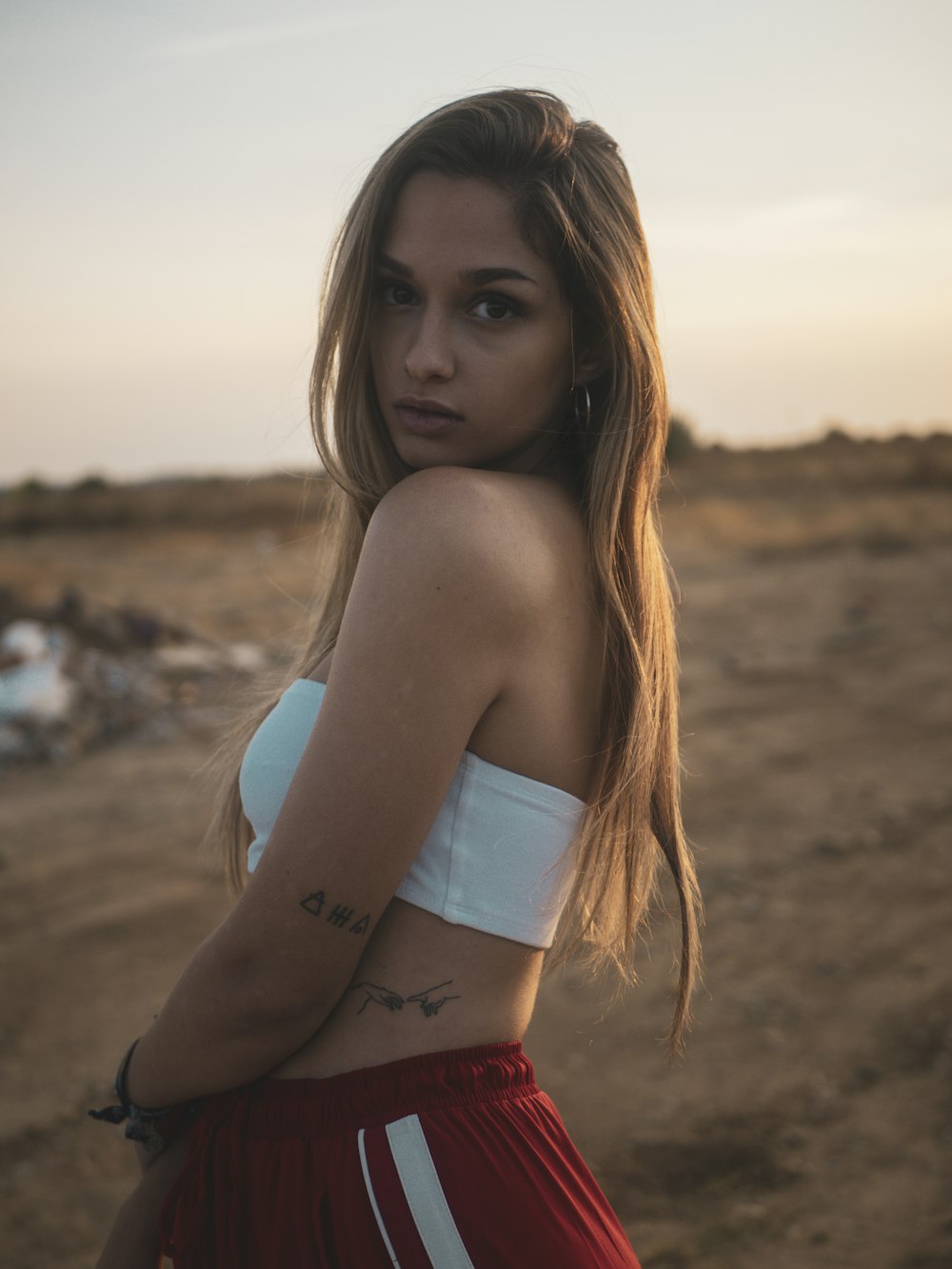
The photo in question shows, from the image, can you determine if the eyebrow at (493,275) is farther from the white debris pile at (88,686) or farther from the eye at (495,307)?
the white debris pile at (88,686)

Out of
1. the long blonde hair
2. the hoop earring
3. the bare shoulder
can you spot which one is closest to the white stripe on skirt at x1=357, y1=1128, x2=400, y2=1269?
the long blonde hair

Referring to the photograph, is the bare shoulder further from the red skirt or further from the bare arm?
the red skirt

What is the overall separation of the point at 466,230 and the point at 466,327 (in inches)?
5.0

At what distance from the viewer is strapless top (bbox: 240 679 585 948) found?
1.33 m

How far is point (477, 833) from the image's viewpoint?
52.6 inches

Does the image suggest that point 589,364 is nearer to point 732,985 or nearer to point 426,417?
point 426,417

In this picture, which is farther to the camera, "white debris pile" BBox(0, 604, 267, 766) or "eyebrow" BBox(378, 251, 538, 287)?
"white debris pile" BBox(0, 604, 267, 766)

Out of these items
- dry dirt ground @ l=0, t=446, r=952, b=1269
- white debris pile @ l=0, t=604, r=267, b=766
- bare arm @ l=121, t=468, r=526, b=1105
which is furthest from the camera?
white debris pile @ l=0, t=604, r=267, b=766

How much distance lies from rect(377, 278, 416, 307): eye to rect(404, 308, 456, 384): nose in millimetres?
96

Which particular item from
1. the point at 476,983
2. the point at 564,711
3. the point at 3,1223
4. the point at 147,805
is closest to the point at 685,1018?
the point at 476,983

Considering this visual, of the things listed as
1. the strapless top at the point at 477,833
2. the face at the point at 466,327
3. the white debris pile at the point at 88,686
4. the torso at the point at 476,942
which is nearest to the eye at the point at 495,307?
the face at the point at 466,327

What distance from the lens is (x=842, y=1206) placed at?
287 centimetres

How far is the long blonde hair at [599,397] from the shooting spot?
Result: 1455mm

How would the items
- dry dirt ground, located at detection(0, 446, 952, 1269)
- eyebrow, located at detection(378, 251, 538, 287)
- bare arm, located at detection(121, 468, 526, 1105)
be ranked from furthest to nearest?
1. dry dirt ground, located at detection(0, 446, 952, 1269)
2. eyebrow, located at detection(378, 251, 538, 287)
3. bare arm, located at detection(121, 468, 526, 1105)
